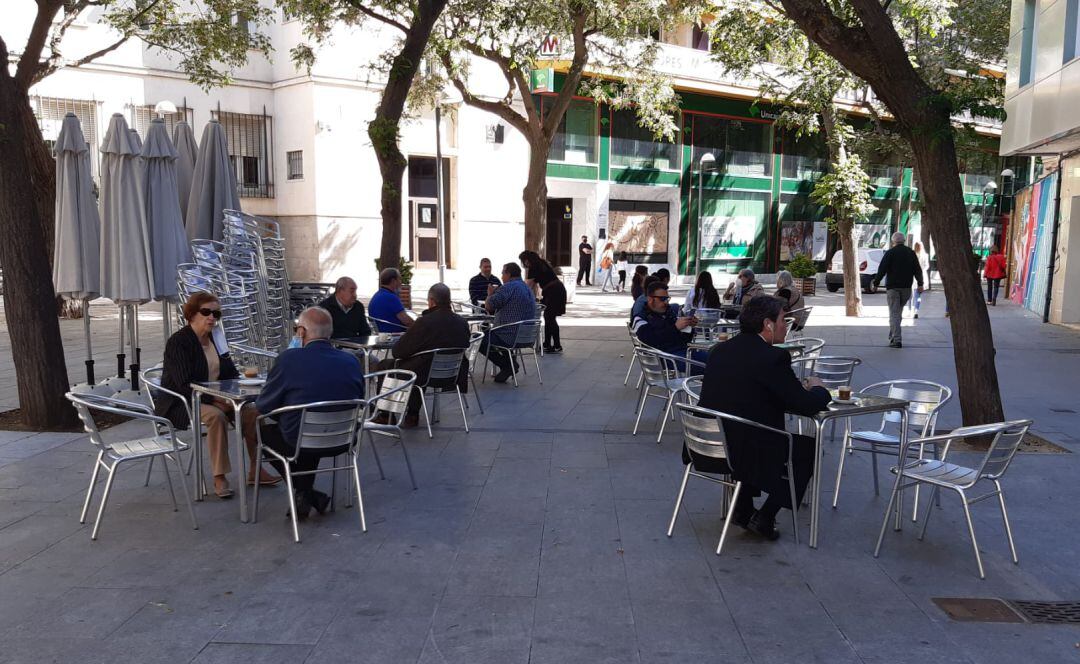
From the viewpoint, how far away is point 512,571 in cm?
481

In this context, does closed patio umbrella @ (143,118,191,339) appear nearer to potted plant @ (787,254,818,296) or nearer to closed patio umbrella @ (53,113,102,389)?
closed patio umbrella @ (53,113,102,389)

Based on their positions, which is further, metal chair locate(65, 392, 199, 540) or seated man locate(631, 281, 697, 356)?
seated man locate(631, 281, 697, 356)

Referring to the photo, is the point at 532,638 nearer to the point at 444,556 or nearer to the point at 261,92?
the point at 444,556

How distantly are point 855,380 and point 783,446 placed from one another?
20.7 ft

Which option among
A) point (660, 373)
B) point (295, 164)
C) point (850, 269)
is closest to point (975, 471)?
point (660, 373)

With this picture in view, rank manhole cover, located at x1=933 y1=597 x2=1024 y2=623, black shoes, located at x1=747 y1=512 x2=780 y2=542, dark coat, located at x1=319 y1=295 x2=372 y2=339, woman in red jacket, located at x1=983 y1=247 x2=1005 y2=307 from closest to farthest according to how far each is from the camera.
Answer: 1. manhole cover, located at x1=933 y1=597 x2=1024 y2=623
2. black shoes, located at x1=747 y1=512 x2=780 y2=542
3. dark coat, located at x1=319 y1=295 x2=372 y2=339
4. woman in red jacket, located at x1=983 y1=247 x2=1005 y2=307

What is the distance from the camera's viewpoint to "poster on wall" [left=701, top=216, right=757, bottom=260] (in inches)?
1289

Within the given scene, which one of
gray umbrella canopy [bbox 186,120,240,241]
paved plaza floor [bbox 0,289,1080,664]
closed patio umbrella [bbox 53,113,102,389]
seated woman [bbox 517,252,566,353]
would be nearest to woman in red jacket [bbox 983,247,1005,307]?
seated woman [bbox 517,252,566,353]

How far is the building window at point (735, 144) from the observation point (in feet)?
105

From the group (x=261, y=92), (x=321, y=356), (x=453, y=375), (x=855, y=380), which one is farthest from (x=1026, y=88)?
(x=261, y=92)

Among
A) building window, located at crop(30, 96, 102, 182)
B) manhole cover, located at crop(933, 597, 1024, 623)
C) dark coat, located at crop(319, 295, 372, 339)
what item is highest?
building window, located at crop(30, 96, 102, 182)

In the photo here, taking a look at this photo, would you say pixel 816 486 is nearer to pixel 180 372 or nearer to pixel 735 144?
pixel 180 372

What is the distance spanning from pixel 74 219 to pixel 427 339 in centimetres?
373

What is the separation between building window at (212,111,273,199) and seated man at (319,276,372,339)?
55.6ft
